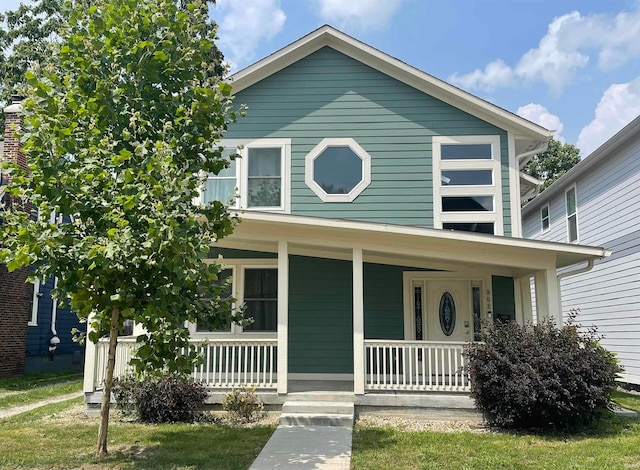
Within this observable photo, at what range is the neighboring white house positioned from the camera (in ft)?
39.6

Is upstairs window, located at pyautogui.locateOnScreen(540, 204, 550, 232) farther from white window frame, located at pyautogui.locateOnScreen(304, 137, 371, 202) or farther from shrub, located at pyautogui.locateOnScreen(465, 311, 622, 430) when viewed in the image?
shrub, located at pyautogui.locateOnScreen(465, 311, 622, 430)

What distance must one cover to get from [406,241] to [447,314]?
2.93 m

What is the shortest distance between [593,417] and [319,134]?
7258 mm

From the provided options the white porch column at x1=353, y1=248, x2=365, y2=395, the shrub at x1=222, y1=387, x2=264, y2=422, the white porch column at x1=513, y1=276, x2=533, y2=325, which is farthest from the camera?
the white porch column at x1=513, y1=276, x2=533, y2=325

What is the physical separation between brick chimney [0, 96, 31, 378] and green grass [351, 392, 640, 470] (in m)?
10.3

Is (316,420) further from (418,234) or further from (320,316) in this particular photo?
(320,316)

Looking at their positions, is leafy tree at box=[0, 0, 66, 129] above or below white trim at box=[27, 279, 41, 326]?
above

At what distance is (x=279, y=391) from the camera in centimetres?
873

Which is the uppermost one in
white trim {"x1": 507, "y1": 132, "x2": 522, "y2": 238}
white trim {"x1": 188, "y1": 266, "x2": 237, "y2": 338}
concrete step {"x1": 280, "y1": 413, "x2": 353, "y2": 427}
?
white trim {"x1": 507, "y1": 132, "x2": 522, "y2": 238}

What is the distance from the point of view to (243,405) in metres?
8.37

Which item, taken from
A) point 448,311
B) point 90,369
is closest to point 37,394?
point 90,369

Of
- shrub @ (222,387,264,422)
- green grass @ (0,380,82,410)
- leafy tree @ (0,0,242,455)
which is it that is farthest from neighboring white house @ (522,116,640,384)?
green grass @ (0,380,82,410)

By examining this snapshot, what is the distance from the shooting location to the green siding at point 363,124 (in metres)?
11.3

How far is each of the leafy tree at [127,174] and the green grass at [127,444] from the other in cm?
47
